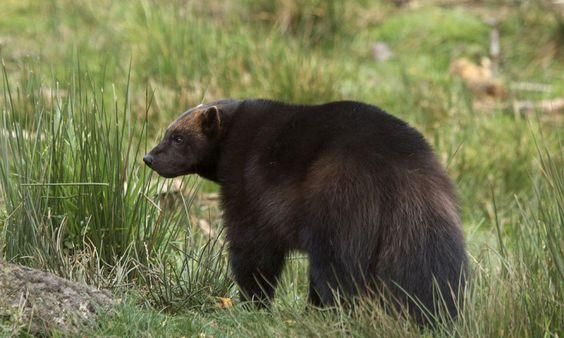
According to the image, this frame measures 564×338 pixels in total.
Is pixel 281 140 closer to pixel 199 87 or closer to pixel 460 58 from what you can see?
pixel 199 87

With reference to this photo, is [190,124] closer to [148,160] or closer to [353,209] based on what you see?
[148,160]

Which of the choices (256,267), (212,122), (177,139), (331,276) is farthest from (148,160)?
(331,276)

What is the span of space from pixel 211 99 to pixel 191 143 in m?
3.34

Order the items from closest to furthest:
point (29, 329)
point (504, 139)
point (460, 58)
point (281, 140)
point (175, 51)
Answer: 1. point (29, 329)
2. point (281, 140)
3. point (504, 139)
4. point (175, 51)
5. point (460, 58)

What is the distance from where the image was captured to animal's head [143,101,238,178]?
5.27m

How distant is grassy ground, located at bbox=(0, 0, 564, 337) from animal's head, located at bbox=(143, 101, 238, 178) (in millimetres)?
142

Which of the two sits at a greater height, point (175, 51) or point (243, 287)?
point (175, 51)

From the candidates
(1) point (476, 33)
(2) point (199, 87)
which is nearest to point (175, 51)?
(2) point (199, 87)

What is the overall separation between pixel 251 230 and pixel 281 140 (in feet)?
1.47

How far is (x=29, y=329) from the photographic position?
4051 mm

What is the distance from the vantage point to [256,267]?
491 centimetres

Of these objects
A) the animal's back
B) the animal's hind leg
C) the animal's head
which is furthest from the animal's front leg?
the animal's head

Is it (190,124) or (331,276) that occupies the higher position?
(190,124)

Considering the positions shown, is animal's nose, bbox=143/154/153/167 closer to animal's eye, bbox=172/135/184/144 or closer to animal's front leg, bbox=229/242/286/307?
animal's eye, bbox=172/135/184/144
